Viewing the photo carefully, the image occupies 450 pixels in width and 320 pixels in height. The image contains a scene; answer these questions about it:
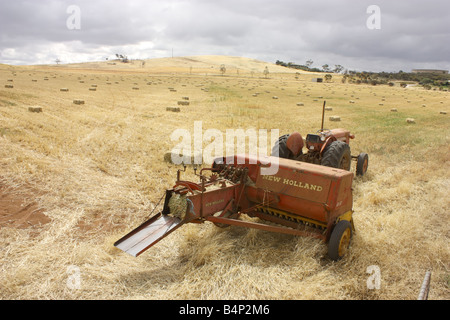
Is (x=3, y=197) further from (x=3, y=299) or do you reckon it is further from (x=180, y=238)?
(x=180, y=238)

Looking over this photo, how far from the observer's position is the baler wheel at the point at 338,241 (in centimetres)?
468

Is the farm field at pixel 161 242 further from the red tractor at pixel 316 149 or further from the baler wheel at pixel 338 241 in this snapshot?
the red tractor at pixel 316 149

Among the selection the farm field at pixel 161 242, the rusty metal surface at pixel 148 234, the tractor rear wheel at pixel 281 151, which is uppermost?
the tractor rear wheel at pixel 281 151

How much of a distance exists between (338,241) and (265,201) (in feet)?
3.93

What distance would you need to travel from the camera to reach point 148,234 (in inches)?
165

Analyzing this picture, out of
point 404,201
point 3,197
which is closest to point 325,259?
point 404,201

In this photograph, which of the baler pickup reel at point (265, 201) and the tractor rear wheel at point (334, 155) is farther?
the tractor rear wheel at point (334, 155)

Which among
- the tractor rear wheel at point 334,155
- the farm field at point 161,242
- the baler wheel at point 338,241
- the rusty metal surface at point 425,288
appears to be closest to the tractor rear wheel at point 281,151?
the tractor rear wheel at point 334,155

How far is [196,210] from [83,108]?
1281cm

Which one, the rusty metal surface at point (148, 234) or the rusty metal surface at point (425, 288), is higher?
the rusty metal surface at point (148, 234)

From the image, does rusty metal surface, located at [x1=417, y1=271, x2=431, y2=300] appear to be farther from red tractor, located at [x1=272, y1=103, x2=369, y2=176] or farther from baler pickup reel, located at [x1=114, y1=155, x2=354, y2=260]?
red tractor, located at [x1=272, y1=103, x2=369, y2=176]

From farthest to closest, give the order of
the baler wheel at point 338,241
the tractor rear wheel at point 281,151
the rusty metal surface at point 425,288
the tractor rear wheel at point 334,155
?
the tractor rear wheel at point 281,151
the tractor rear wheel at point 334,155
the baler wheel at point 338,241
the rusty metal surface at point 425,288

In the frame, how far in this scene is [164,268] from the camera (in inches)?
182

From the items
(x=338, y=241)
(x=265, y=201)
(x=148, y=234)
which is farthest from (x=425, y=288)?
(x=148, y=234)
